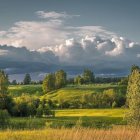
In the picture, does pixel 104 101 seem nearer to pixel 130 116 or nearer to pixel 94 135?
pixel 130 116

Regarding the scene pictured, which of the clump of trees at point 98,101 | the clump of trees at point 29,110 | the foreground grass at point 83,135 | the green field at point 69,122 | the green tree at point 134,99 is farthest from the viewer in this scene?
the clump of trees at point 98,101

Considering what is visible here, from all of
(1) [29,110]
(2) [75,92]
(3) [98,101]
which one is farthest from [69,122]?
(2) [75,92]

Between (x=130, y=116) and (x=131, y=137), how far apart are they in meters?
26.4

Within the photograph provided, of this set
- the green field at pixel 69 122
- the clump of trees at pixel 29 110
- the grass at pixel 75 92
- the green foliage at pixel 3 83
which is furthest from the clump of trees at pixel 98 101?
the green field at pixel 69 122

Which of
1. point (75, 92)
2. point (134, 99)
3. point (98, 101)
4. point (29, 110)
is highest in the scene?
point (134, 99)

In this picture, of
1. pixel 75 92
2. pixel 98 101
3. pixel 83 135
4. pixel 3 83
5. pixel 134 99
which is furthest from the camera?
pixel 75 92

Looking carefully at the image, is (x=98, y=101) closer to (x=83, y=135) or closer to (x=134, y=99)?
(x=134, y=99)

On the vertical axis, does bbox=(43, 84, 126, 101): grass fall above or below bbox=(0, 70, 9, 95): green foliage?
below

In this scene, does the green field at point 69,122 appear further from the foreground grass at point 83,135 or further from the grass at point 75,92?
the grass at point 75,92

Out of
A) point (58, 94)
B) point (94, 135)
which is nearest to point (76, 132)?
point (94, 135)

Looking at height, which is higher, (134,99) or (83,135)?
(83,135)

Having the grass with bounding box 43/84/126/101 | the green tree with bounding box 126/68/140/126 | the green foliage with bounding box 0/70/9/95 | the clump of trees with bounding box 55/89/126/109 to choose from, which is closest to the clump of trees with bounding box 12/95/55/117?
the green foliage with bounding box 0/70/9/95

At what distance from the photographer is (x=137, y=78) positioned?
1719 inches

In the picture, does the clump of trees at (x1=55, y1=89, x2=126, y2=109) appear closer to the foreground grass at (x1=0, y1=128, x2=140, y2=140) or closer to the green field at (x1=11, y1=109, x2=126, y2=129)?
the green field at (x1=11, y1=109, x2=126, y2=129)
